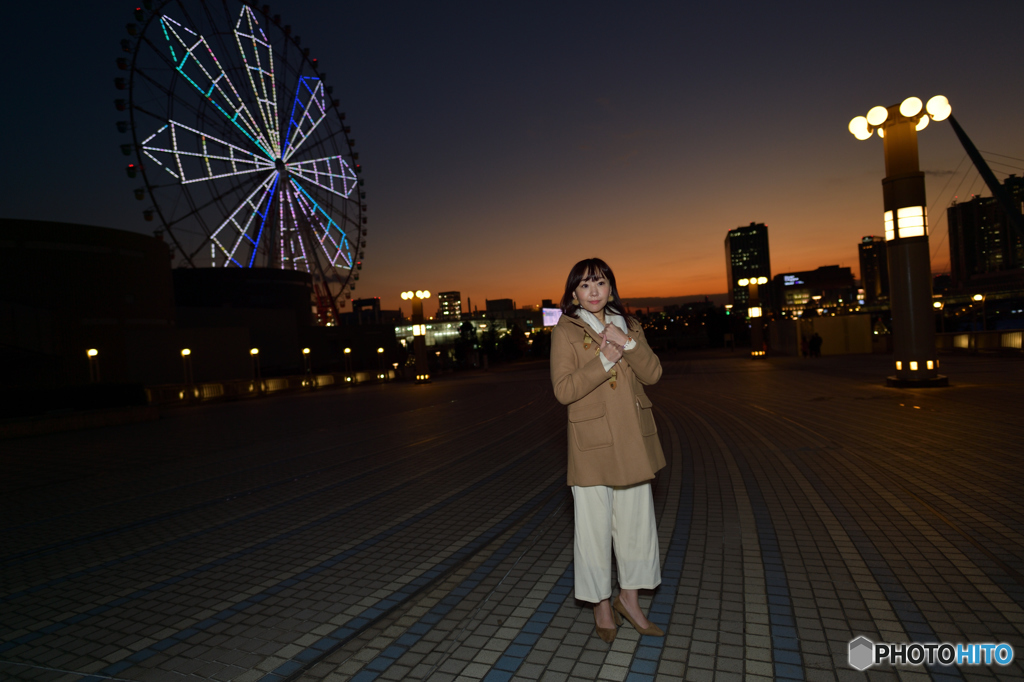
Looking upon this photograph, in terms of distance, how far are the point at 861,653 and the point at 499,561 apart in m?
2.26

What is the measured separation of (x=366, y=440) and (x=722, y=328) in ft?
299

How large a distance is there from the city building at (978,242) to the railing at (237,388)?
5385 inches

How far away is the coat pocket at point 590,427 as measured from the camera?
2.80m

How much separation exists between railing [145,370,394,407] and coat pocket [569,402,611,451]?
20.9 metres

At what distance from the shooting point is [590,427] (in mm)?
2822

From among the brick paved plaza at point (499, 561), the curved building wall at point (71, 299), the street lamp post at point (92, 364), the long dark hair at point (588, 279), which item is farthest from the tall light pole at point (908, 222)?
the curved building wall at point (71, 299)

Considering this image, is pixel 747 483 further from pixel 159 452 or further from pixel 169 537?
pixel 159 452

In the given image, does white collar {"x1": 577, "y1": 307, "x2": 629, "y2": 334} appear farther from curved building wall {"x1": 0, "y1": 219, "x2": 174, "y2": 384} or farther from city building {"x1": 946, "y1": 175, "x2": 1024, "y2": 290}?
city building {"x1": 946, "y1": 175, "x2": 1024, "y2": 290}

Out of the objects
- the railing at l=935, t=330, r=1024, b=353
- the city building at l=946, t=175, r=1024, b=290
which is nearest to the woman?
the railing at l=935, t=330, r=1024, b=353

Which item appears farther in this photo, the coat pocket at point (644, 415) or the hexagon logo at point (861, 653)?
the coat pocket at point (644, 415)

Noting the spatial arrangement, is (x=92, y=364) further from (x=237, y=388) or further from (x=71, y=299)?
(x=71, y=299)

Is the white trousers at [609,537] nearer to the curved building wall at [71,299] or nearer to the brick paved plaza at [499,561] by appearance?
the brick paved plaza at [499,561]

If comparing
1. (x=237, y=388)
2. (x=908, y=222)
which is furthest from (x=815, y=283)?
(x=908, y=222)

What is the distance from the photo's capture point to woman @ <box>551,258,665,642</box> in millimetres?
2760
